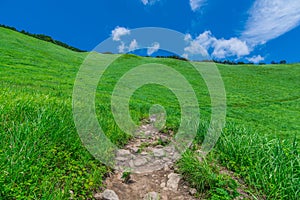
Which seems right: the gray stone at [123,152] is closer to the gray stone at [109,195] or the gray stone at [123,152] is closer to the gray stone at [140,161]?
the gray stone at [140,161]

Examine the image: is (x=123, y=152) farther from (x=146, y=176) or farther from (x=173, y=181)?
(x=173, y=181)

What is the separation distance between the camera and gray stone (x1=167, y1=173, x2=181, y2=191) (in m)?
4.25

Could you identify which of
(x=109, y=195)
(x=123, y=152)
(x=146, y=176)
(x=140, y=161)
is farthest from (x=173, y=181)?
(x=123, y=152)

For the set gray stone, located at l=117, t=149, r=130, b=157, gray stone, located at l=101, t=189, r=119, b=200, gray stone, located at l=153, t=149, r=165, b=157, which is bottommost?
gray stone, located at l=101, t=189, r=119, b=200

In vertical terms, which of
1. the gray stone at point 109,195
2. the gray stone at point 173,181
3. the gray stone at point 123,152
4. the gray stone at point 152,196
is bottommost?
the gray stone at point 109,195

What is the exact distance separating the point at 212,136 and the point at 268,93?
92.5 ft

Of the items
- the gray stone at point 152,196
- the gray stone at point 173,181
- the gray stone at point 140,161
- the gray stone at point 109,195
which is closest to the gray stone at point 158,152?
the gray stone at point 140,161

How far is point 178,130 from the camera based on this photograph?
7.45 metres

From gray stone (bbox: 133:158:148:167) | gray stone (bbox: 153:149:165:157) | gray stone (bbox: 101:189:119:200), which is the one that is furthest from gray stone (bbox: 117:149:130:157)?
gray stone (bbox: 101:189:119:200)

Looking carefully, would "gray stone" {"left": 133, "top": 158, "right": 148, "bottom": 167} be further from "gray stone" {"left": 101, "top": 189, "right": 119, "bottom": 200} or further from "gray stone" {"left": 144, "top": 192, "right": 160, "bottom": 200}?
"gray stone" {"left": 101, "top": 189, "right": 119, "bottom": 200}

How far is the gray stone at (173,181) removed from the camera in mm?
4246

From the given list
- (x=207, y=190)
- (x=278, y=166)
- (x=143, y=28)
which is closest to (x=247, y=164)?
(x=278, y=166)

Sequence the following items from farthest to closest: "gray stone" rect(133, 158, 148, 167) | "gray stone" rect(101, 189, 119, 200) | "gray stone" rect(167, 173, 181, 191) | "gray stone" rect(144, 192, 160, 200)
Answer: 1. "gray stone" rect(133, 158, 148, 167)
2. "gray stone" rect(167, 173, 181, 191)
3. "gray stone" rect(144, 192, 160, 200)
4. "gray stone" rect(101, 189, 119, 200)

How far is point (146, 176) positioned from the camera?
15.1 ft
